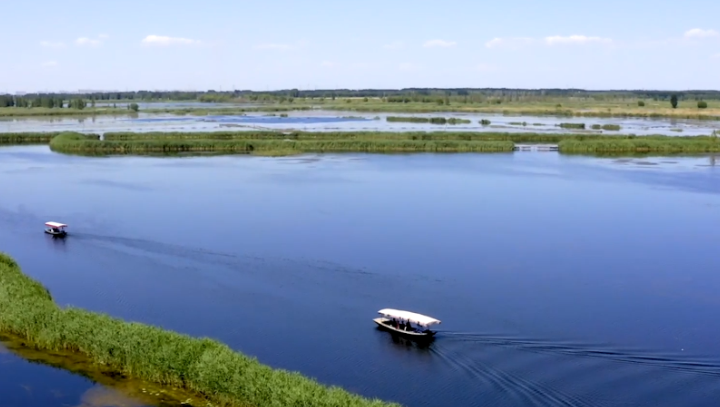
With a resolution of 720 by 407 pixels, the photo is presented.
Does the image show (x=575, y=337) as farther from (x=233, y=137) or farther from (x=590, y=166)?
(x=233, y=137)

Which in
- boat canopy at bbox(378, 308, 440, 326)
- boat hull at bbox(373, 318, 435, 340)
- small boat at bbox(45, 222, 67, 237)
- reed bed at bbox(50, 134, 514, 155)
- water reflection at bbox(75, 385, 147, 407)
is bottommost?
water reflection at bbox(75, 385, 147, 407)

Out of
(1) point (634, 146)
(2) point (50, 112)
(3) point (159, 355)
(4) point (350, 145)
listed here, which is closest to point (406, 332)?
(3) point (159, 355)

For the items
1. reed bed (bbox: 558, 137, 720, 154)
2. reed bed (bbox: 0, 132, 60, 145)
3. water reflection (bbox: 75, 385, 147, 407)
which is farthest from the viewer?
reed bed (bbox: 0, 132, 60, 145)

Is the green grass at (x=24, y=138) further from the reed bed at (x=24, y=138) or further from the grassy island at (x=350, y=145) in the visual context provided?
the grassy island at (x=350, y=145)

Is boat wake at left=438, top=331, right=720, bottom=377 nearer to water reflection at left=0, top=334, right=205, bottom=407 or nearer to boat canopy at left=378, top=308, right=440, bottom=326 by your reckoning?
boat canopy at left=378, top=308, right=440, bottom=326

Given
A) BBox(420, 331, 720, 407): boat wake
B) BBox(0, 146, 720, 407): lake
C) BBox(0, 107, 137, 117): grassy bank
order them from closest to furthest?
BBox(420, 331, 720, 407): boat wake < BBox(0, 146, 720, 407): lake < BBox(0, 107, 137, 117): grassy bank

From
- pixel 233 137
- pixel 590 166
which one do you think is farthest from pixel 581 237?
pixel 233 137

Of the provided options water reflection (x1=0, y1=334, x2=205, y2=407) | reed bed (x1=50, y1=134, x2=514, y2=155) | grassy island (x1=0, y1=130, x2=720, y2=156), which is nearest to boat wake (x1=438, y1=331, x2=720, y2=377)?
water reflection (x1=0, y1=334, x2=205, y2=407)
